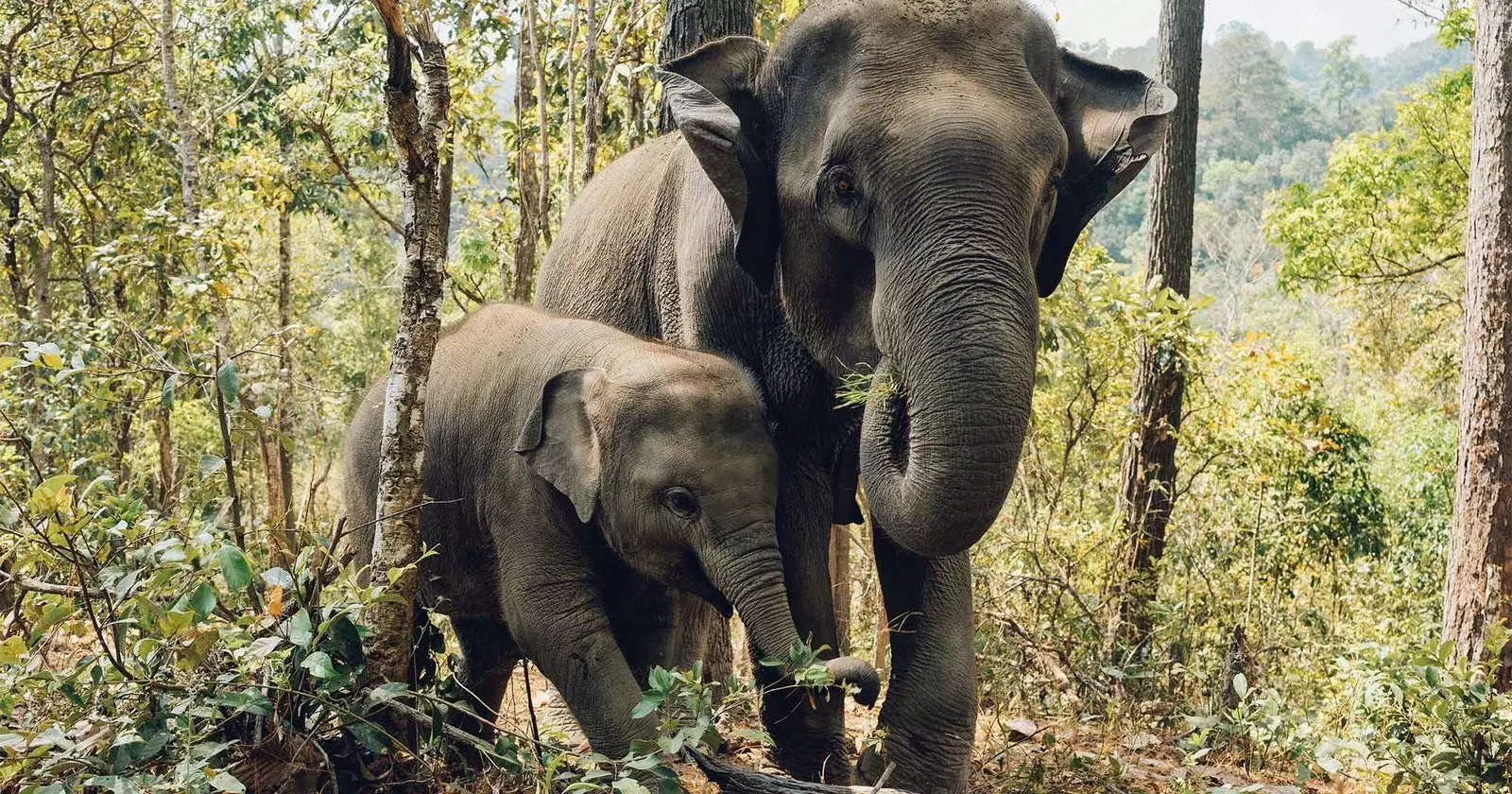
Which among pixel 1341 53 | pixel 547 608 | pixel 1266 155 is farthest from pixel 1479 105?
pixel 1341 53

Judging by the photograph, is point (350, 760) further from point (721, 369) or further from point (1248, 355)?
point (1248, 355)

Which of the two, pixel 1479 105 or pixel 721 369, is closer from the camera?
pixel 721 369

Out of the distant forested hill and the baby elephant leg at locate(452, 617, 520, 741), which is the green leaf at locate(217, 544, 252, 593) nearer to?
the baby elephant leg at locate(452, 617, 520, 741)

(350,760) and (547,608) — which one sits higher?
(547,608)

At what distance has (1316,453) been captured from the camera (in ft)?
37.1

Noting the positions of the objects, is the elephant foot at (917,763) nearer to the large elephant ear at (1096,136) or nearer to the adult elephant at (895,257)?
the adult elephant at (895,257)

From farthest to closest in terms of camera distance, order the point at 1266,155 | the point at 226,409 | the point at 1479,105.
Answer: the point at 1266,155
the point at 1479,105
the point at 226,409

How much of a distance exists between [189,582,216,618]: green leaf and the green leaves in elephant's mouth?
1.74 m

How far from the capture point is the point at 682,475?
4.34m

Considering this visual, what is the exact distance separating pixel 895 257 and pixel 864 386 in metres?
0.49

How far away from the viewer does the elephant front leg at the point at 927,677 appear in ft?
15.3

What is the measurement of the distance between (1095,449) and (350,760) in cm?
1344

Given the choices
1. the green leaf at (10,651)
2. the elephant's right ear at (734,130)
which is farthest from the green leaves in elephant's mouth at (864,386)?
the green leaf at (10,651)

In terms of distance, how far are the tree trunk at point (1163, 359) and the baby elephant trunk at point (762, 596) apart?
4.91m
